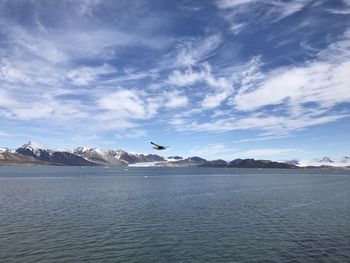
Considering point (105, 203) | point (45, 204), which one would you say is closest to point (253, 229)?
point (105, 203)

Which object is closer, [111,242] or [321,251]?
[321,251]

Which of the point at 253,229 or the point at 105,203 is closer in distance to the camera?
the point at 253,229

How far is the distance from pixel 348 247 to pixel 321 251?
5543 mm

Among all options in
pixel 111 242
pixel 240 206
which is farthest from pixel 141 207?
pixel 111 242

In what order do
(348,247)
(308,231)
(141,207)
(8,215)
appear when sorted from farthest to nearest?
(141,207) → (8,215) → (308,231) → (348,247)

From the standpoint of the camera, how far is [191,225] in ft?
213

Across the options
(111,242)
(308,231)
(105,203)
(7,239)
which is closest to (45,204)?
(105,203)

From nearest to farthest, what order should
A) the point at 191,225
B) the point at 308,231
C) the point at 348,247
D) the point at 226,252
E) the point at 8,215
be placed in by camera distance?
the point at 226,252
the point at 348,247
the point at 308,231
the point at 191,225
the point at 8,215

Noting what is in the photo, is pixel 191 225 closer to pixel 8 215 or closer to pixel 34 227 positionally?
pixel 34 227

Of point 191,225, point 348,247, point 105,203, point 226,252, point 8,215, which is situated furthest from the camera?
point 105,203

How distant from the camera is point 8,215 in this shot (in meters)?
74.0

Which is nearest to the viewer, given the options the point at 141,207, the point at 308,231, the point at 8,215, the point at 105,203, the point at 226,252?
the point at 226,252

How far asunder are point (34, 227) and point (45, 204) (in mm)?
33622

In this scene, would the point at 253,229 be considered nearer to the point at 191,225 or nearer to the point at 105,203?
the point at 191,225
